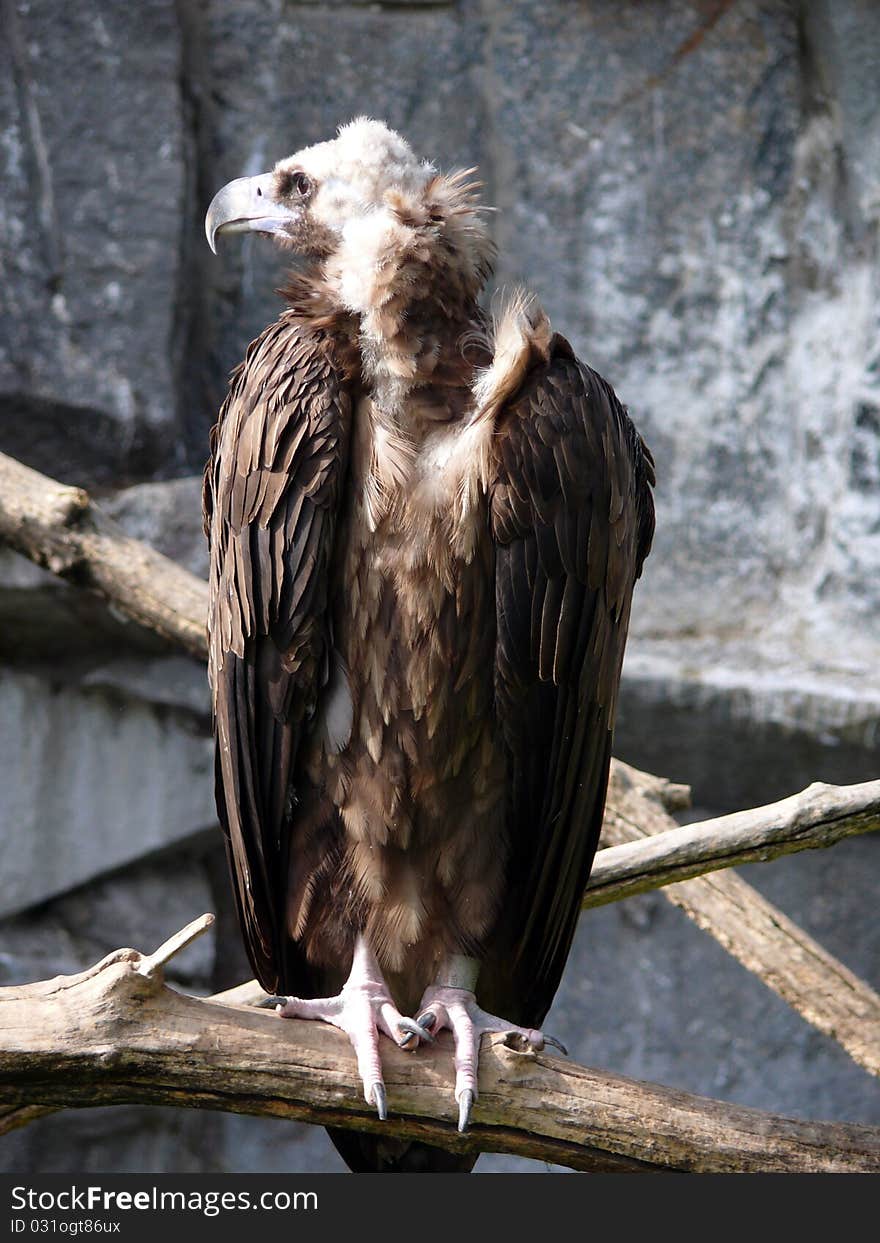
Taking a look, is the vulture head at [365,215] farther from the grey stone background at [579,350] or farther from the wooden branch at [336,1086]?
the grey stone background at [579,350]

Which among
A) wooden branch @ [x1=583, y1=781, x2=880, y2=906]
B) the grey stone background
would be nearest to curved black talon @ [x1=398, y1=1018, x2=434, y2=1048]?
wooden branch @ [x1=583, y1=781, x2=880, y2=906]

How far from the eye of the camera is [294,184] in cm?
277

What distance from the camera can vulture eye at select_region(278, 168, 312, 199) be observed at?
2744 mm

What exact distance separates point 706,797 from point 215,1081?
8.89ft

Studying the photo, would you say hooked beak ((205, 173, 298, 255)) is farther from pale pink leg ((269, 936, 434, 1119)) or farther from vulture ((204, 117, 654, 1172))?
pale pink leg ((269, 936, 434, 1119))

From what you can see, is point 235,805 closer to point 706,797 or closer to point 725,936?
point 725,936

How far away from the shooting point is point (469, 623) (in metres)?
2.48

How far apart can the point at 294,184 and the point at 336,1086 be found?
1.56 meters

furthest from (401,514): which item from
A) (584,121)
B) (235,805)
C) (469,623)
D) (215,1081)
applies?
(584,121)

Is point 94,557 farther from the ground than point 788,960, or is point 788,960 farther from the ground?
point 94,557

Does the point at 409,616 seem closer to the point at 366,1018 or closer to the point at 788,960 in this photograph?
the point at 366,1018

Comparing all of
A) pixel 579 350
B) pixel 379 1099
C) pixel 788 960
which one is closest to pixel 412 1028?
pixel 379 1099

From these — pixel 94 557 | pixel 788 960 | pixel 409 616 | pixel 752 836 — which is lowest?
pixel 788 960

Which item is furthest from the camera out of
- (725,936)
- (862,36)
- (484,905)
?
(862,36)
